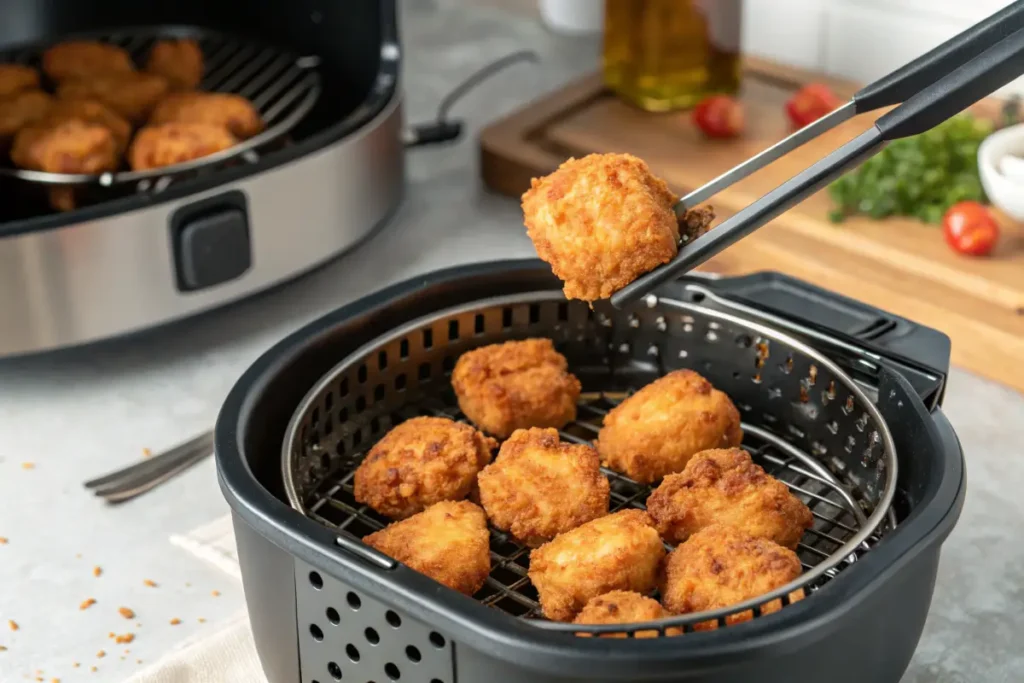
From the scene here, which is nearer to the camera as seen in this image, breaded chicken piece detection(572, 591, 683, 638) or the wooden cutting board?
breaded chicken piece detection(572, 591, 683, 638)

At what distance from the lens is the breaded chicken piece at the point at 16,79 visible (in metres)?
1.88

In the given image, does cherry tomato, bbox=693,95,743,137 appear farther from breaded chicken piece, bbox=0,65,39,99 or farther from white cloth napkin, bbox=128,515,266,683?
white cloth napkin, bbox=128,515,266,683

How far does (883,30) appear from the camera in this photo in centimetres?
233

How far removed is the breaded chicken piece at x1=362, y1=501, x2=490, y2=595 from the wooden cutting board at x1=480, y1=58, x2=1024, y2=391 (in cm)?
83

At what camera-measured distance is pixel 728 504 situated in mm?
1142

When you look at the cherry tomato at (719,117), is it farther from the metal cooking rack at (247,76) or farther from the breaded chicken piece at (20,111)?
the breaded chicken piece at (20,111)

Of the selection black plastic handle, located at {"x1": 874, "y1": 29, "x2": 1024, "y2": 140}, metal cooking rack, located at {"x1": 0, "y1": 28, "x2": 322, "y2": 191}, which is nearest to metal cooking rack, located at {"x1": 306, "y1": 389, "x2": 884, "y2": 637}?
black plastic handle, located at {"x1": 874, "y1": 29, "x2": 1024, "y2": 140}

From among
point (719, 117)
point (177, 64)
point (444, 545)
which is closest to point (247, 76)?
point (177, 64)

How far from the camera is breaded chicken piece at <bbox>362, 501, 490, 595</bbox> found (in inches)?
43.2

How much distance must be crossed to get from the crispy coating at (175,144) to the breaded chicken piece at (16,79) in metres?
0.25

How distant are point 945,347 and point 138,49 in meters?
1.45

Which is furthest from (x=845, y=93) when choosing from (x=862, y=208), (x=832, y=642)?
(x=832, y=642)

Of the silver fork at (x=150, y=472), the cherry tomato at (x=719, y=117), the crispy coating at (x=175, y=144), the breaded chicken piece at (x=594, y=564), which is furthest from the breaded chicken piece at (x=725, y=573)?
the cherry tomato at (x=719, y=117)

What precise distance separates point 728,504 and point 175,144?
3.15 feet
